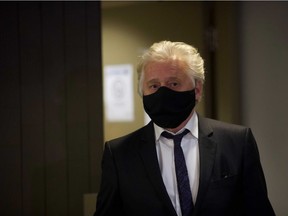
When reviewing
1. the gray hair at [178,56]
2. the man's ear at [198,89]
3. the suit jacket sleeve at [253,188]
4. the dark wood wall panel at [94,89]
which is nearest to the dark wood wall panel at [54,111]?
the dark wood wall panel at [94,89]

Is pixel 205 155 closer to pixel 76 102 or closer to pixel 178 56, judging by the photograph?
pixel 178 56

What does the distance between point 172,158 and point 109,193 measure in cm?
26

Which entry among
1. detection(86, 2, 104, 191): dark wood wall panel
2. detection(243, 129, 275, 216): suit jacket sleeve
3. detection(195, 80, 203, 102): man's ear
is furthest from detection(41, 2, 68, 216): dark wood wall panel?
detection(243, 129, 275, 216): suit jacket sleeve

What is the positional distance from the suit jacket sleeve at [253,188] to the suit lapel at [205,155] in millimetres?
121

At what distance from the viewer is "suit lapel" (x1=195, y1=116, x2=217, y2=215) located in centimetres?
116

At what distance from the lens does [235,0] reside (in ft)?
6.97

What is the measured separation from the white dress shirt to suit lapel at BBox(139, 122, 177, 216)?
0.03 meters

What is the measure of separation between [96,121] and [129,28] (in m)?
0.99

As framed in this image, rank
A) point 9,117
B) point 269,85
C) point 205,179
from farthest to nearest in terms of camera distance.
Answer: point 269,85 → point 9,117 → point 205,179

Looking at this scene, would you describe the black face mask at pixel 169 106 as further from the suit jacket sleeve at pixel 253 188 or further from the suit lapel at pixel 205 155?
the suit jacket sleeve at pixel 253 188

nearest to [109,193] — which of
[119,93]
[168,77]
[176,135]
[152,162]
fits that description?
[152,162]

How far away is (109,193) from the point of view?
49.1 inches

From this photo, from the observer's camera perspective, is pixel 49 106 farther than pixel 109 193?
Yes

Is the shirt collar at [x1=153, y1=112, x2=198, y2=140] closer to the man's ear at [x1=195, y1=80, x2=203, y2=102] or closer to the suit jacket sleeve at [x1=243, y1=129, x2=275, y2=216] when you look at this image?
the man's ear at [x1=195, y1=80, x2=203, y2=102]
